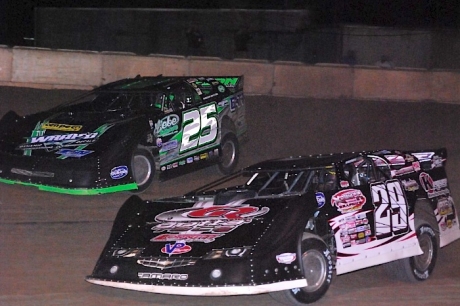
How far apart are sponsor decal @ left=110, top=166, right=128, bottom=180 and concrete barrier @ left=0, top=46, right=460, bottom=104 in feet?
31.4

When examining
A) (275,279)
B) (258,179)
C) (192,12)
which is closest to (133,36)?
(192,12)

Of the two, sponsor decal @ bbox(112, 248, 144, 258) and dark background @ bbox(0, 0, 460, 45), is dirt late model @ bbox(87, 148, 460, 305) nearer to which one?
sponsor decal @ bbox(112, 248, 144, 258)

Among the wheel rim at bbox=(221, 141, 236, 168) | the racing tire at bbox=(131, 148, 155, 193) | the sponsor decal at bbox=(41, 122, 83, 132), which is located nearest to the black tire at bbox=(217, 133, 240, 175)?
the wheel rim at bbox=(221, 141, 236, 168)

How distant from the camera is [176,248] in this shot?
660 centimetres

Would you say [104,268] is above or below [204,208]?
below

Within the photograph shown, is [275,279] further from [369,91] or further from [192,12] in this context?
[192,12]

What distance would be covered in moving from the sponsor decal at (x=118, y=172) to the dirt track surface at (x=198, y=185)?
1.22 ft

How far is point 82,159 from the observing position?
10531 millimetres

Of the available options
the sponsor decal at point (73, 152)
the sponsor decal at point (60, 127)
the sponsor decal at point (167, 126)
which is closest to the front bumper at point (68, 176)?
the sponsor decal at point (73, 152)

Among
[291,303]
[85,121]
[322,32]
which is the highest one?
[322,32]

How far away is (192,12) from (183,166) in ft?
78.3

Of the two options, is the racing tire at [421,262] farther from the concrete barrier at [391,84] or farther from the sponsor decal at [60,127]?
the concrete barrier at [391,84]

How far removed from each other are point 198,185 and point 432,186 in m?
4.72

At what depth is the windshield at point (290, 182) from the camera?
7695 mm
